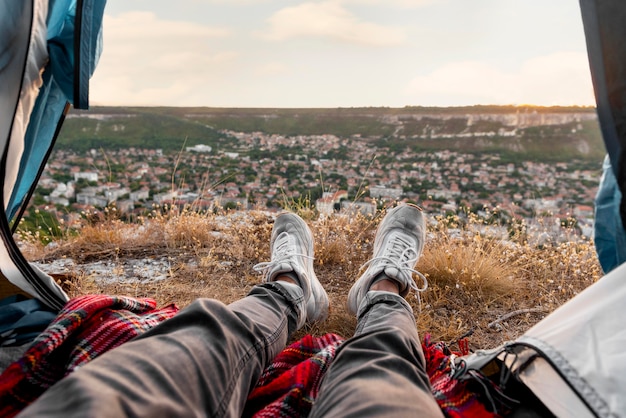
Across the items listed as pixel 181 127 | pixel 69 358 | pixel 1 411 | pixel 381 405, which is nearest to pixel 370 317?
pixel 381 405

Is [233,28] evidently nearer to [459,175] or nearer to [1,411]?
[459,175]

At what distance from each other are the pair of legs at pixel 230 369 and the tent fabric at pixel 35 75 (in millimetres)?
453

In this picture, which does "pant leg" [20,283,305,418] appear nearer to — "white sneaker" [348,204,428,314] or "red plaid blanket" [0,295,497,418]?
"red plaid blanket" [0,295,497,418]

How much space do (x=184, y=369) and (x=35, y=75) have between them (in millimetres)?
941

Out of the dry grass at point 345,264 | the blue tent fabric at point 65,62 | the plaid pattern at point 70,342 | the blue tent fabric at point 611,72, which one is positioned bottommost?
the dry grass at point 345,264

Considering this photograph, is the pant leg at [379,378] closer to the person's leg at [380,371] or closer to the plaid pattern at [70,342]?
the person's leg at [380,371]

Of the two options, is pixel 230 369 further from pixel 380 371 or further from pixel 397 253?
pixel 397 253

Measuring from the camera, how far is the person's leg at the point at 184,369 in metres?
0.70

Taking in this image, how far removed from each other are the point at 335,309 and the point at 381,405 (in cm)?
121

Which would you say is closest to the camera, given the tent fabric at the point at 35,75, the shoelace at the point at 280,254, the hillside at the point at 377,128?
Answer: the tent fabric at the point at 35,75

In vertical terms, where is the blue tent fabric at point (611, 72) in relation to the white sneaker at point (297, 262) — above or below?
above

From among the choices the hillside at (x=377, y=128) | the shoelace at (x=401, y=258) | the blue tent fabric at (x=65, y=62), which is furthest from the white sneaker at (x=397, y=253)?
the hillside at (x=377, y=128)

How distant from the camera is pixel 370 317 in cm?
131

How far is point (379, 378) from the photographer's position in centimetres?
88
